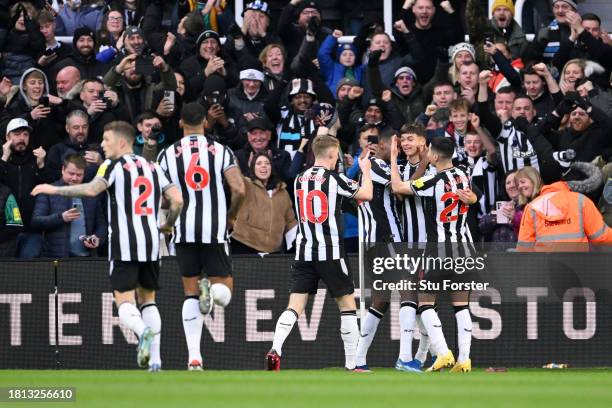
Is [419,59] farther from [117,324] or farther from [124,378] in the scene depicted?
[124,378]

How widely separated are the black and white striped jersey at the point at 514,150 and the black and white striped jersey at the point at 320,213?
3.90m

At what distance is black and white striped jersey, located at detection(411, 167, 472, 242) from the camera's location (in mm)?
14781

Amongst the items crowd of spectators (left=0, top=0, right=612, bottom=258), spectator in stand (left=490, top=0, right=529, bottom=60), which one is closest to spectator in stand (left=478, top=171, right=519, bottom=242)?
crowd of spectators (left=0, top=0, right=612, bottom=258)

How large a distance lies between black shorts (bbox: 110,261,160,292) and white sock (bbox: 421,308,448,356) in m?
2.85

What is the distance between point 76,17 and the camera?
21.3 m

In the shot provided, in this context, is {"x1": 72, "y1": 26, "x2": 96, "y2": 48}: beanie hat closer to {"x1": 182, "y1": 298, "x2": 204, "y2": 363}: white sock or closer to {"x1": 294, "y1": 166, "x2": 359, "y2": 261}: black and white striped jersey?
{"x1": 294, "y1": 166, "x2": 359, "y2": 261}: black and white striped jersey

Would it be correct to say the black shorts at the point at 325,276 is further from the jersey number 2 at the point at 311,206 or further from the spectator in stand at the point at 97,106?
the spectator in stand at the point at 97,106

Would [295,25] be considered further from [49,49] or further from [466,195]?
[466,195]

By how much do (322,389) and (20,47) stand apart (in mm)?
10048

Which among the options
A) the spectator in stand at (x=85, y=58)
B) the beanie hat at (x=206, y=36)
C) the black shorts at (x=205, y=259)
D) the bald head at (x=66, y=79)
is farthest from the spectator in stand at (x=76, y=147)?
the black shorts at (x=205, y=259)

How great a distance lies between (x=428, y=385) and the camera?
1226cm

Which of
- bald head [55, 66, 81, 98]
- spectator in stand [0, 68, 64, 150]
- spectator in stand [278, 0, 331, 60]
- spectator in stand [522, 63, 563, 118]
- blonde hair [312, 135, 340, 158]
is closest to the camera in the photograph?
blonde hair [312, 135, 340, 158]

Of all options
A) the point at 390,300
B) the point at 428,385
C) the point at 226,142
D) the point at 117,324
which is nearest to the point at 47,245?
the point at 117,324

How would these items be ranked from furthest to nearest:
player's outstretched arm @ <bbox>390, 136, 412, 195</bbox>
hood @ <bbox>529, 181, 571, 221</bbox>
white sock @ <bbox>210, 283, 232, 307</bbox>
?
hood @ <bbox>529, 181, 571, 221</bbox>
player's outstretched arm @ <bbox>390, 136, 412, 195</bbox>
white sock @ <bbox>210, 283, 232, 307</bbox>
